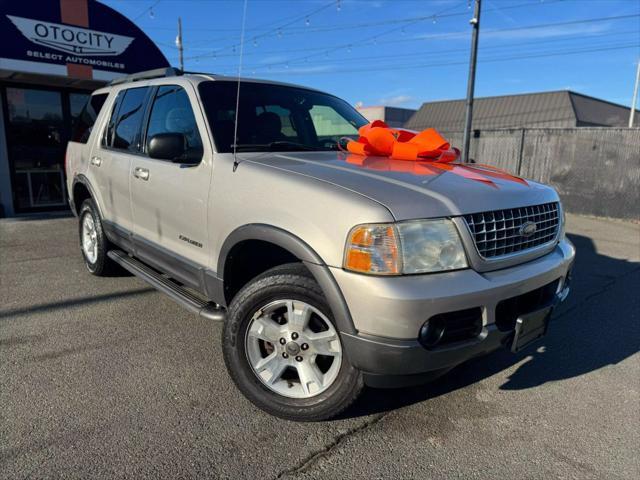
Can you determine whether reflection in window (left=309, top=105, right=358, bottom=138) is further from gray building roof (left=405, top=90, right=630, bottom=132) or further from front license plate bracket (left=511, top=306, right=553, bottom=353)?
gray building roof (left=405, top=90, right=630, bottom=132)

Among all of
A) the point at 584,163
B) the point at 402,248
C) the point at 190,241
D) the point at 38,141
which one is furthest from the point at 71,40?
the point at 584,163

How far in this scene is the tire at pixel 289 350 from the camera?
2434 mm

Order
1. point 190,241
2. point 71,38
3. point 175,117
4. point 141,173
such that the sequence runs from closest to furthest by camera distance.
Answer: point 190,241, point 175,117, point 141,173, point 71,38

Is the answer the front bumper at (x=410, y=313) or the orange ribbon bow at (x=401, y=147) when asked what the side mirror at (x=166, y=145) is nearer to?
the orange ribbon bow at (x=401, y=147)

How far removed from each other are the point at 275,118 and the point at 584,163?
33.7 feet

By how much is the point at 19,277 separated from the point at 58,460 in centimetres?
360

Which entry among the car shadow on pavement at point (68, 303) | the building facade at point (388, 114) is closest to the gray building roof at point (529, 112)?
the building facade at point (388, 114)

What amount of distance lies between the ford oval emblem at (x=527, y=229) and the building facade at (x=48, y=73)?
8.47 m

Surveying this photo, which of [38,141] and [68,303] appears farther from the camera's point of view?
[38,141]

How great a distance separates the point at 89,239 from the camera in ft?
17.1

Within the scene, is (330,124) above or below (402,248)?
above

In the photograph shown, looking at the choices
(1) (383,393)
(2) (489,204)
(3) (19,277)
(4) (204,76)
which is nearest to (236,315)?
(1) (383,393)

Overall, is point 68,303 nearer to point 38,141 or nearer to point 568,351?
point 568,351

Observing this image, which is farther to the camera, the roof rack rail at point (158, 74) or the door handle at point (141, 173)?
the roof rack rail at point (158, 74)
